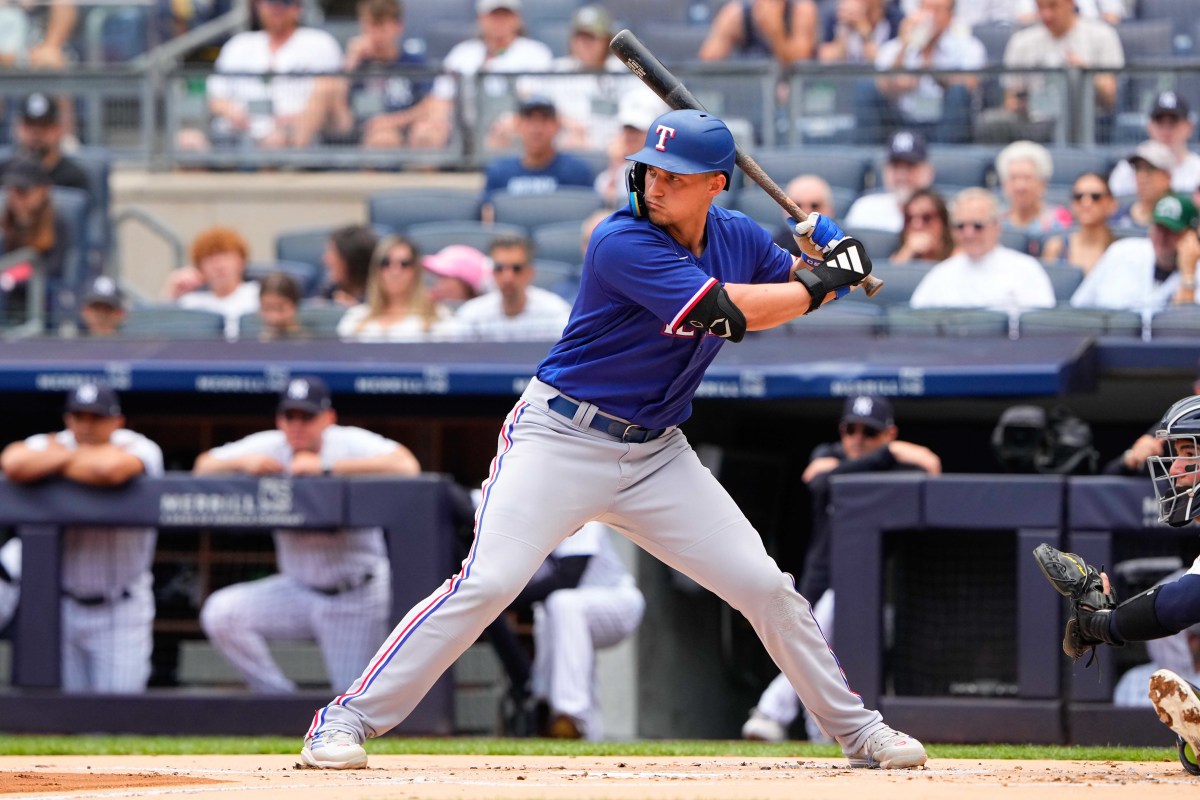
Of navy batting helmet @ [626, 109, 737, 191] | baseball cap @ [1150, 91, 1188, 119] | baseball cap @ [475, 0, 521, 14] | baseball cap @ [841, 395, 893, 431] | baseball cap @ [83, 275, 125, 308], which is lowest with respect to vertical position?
baseball cap @ [841, 395, 893, 431]

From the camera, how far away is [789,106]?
10.5 m

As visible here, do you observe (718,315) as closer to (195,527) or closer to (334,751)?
(334,751)

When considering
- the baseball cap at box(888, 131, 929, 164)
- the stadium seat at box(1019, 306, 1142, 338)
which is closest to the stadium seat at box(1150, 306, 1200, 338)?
the stadium seat at box(1019, 306, 1142, 338)

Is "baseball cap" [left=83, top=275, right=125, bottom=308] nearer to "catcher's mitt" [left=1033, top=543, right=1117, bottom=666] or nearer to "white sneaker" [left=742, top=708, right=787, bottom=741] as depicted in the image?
"white sneaker" [left=742, top=708, right=787, bottom=741]

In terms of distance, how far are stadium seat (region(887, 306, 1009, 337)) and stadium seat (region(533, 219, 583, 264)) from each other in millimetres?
1856

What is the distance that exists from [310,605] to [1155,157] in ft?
14.2

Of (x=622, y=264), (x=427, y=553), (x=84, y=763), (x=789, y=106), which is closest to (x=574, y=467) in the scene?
(x=622, y=264)

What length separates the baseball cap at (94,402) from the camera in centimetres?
739

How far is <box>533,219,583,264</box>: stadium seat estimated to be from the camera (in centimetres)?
938

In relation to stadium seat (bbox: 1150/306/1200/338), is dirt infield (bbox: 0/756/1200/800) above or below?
below

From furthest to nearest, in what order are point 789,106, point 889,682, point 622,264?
point 789,106 < point 889,682 < point 622,264

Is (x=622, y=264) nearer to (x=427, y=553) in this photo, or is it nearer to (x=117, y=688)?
(x=427, y=553)

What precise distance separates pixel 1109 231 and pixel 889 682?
8.86 feet

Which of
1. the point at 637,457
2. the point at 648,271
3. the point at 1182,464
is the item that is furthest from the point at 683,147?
the point at 1182,464
